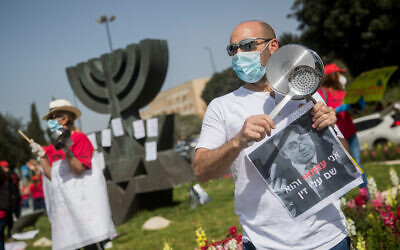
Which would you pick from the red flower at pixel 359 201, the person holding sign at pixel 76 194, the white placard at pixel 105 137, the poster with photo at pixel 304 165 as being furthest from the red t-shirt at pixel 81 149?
the white placard at pixel 105 137

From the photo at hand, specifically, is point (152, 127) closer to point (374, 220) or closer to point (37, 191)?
point (37, 191)

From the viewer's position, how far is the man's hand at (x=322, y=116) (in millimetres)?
1566

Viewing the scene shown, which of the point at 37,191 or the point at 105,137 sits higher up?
the point at 105,137

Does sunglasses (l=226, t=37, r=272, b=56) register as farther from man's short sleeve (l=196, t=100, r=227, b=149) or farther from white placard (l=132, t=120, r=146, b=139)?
white placard (l=132, t=120, r=146, b=139)

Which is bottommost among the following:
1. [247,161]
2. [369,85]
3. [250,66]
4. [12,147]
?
[12,147]

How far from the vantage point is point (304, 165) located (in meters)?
1.61

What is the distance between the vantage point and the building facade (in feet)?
319

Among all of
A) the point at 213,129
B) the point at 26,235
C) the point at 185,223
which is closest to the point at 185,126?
the point at 26,235

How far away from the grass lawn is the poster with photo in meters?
3.51

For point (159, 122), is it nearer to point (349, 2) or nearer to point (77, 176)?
point (77, 176)

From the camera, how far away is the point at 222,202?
27.4 feet

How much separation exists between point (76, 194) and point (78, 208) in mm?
128

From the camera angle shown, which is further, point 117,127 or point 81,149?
point 117,127

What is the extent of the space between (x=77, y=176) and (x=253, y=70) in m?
2.48
